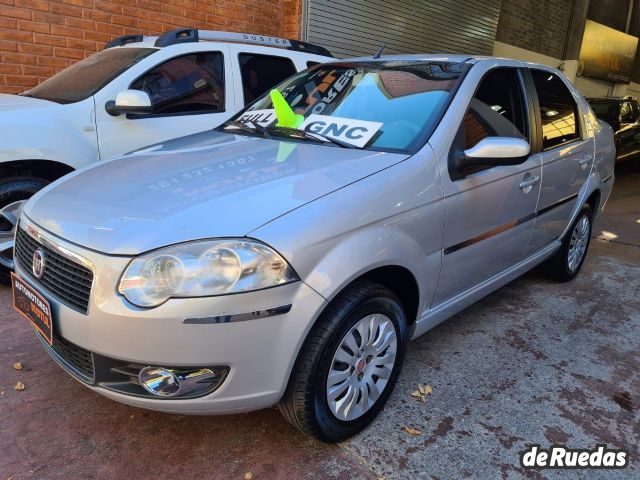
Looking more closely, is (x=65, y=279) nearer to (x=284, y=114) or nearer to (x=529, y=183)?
(x=284, y=114)

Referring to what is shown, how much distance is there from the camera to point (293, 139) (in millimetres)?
2738

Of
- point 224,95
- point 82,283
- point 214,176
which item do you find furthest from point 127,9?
point 82,283

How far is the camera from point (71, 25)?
5.86m

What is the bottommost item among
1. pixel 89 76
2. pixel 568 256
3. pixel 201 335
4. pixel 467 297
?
pixel 568 256

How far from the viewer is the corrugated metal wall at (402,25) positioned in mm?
8242

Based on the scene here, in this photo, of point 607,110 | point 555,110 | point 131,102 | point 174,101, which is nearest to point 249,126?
point 131,102

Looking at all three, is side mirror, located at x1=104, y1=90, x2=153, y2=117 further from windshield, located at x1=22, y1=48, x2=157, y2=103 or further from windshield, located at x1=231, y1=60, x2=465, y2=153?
windshield, located at x1=231, y1=60, x2=465, y2=153

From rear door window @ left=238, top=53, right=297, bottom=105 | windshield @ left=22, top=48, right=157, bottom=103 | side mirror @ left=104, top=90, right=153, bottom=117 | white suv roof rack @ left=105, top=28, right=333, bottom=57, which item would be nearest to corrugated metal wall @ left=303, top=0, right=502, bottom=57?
white suv roof rack @ left=105, top=28, right=333, bottom=57

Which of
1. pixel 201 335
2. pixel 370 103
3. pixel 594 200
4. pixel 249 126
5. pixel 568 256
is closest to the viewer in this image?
pixel 201 335

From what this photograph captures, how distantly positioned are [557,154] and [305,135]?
1.87 metres

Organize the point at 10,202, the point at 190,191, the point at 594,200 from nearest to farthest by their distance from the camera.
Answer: the point at 190,191
the point at 10,202
the point at 594,200

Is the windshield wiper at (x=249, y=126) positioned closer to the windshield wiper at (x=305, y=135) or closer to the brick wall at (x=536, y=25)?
the windshield wiper at (x=305, y=135)

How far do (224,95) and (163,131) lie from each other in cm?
73

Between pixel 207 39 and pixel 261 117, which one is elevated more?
pixel 207 39
